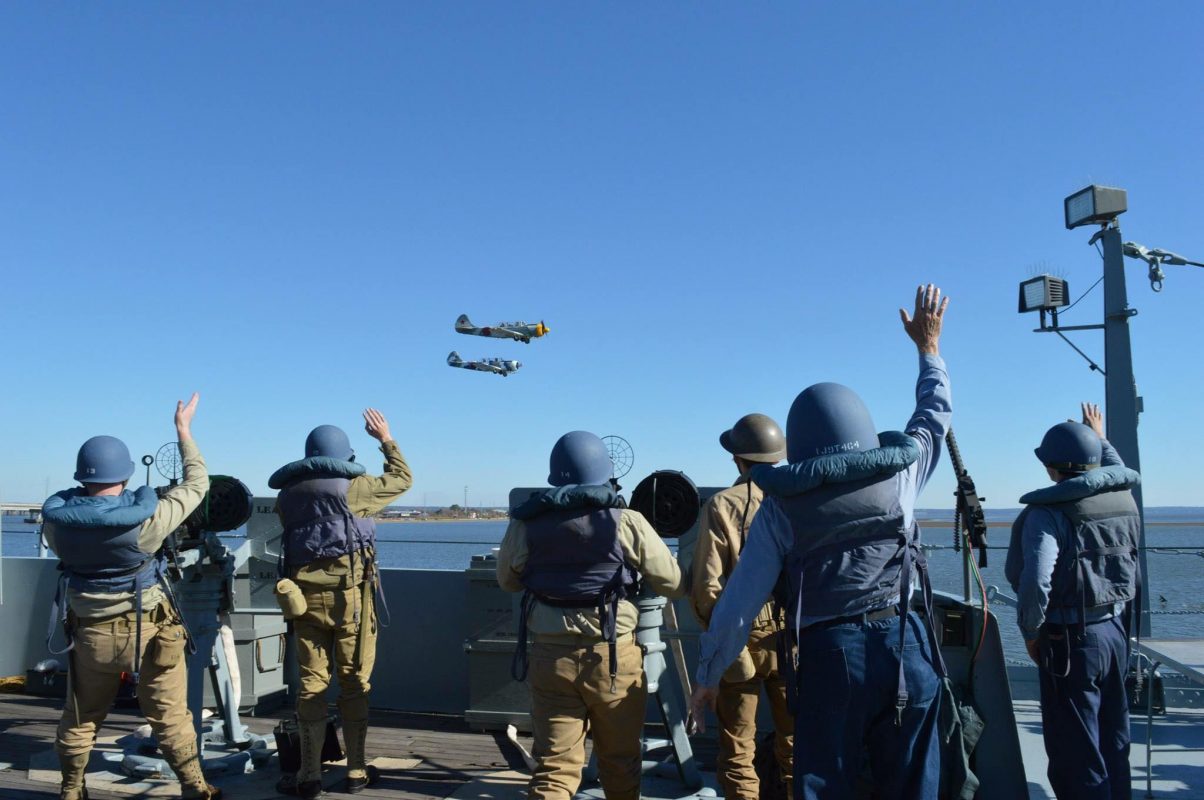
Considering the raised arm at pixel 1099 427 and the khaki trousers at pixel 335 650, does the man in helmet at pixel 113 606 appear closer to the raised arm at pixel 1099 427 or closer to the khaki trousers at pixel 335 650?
the khaki trousers at pixel 335 650

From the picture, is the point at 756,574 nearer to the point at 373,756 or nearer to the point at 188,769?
the point at 188,769

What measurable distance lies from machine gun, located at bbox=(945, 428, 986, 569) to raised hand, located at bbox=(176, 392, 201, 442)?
357 centimetres

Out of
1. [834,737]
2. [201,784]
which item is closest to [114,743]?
[201,784]

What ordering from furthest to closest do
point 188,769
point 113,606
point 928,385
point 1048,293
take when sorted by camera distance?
1. point 1048,293
2. point 188,769
3. point 113,606
4. point 928,385

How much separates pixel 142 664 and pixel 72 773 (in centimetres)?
60

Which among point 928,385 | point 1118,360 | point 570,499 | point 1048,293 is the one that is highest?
point 1048,293

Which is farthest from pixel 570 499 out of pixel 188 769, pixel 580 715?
pixel 188 769

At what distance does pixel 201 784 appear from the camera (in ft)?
15.1

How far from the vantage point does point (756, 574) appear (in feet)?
9.55

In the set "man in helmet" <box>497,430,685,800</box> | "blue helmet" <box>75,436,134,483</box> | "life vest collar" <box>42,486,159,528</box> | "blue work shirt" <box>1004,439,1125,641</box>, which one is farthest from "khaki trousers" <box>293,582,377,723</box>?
"blue work shirt" <box>1004,439,1125,641</box>

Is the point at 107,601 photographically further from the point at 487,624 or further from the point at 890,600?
the point at 890,600

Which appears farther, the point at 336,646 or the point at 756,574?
the point at 336,646

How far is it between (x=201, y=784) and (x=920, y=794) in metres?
3.50

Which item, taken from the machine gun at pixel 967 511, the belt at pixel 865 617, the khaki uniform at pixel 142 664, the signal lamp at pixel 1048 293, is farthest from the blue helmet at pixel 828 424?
the signal lamp at pixel 1048 293
